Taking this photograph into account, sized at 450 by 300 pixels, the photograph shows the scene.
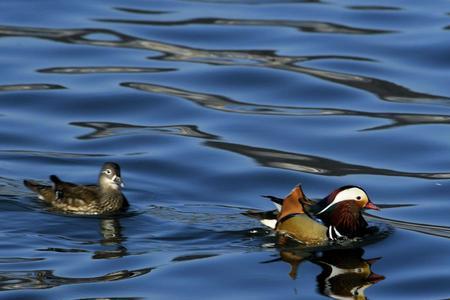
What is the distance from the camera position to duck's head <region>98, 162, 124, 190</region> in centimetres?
1544

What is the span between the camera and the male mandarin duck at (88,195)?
1543 centimetres

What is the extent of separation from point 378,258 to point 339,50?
9283 millimetres

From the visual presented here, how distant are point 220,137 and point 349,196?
398 cm

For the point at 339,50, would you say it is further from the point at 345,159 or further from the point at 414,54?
the point at 345,159

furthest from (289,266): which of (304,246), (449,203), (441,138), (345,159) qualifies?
(441,138)

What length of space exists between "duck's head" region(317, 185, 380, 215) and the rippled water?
35cm

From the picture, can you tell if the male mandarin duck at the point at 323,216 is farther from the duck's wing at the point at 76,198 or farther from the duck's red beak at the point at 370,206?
the duck's wing at the point at 76,198

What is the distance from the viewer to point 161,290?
1269 centimetres

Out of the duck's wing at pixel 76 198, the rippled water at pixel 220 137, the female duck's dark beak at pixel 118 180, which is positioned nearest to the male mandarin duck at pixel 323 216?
the rippled water at pixel 220 137

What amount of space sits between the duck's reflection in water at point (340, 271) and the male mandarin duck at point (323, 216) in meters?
0.29

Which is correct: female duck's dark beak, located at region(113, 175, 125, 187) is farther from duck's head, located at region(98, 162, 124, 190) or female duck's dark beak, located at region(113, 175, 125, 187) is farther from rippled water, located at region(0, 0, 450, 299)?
rippled water, located at region(0, 0, 450, 299)

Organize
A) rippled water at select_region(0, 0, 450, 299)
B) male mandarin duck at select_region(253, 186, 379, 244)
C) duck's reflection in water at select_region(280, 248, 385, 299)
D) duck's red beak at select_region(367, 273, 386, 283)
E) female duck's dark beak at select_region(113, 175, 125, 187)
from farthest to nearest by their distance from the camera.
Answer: female duck's dark beak at select_region(113, 175, 125, 187) → male mandarin duck at select_region(253, 186, 379, 244) → rippled water at select_region(0, 0, 450, 299) → duck's red beak at select_region(367, 273, 386, 283) → duck's reflection in water at select_region(280, 248, 385, 299)

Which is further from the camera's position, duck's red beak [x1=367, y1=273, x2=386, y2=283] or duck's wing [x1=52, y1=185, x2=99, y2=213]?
duck's wing [x1=52, y1=185, x2=99, y2=213]

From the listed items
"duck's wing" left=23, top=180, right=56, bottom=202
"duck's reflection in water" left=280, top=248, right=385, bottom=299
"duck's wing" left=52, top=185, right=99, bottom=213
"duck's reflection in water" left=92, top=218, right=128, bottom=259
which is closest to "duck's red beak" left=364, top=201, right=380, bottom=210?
"duck's reflection in water" left=280, top=248, right=385, bottom=299
